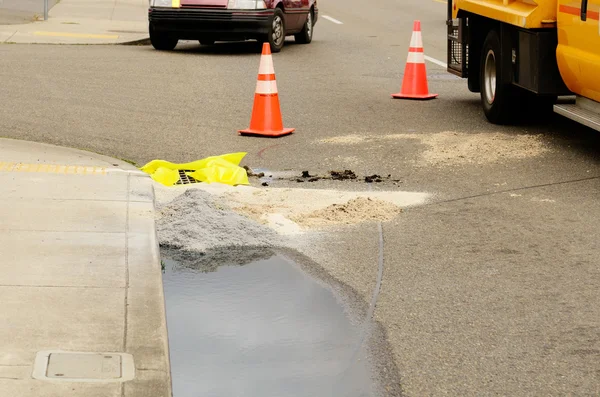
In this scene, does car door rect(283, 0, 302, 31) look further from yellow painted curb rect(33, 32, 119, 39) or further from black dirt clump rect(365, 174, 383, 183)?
black dirt clump rect(365, 174, 383, 183)

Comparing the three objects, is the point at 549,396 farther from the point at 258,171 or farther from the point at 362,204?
the point at 258,171

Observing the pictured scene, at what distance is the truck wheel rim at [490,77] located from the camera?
11.9 meters

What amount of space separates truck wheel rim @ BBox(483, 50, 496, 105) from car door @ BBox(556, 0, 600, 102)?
191 cm

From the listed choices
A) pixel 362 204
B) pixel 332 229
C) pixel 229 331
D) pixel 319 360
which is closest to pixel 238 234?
pixel 332 229

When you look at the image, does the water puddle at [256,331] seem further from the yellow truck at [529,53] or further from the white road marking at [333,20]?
the white road marking at [333,20]

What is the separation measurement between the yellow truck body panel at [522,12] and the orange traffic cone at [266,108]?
7.40ft

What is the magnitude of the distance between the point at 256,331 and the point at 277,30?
1474 centimetres

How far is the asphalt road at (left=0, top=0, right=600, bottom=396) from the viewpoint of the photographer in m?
5.27

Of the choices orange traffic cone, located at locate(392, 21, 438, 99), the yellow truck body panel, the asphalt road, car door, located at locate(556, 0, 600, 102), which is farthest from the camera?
orange traffic cone, located at locate(392, 21, 438, 99)

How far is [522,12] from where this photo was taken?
1032 centimetres

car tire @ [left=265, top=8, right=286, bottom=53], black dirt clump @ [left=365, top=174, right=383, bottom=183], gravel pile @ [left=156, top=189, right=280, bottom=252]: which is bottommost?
black dirt clump @ [left=365, top=174, right=383, bottom=183]

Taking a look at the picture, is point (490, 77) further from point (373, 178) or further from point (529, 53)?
point (373, 178)

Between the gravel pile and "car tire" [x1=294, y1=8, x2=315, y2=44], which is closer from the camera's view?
the gravel pile

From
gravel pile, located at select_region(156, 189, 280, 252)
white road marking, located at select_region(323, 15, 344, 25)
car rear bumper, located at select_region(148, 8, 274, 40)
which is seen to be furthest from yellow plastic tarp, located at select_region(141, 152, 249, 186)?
white road marking, located at select_region(323, 15, 344, 25)
